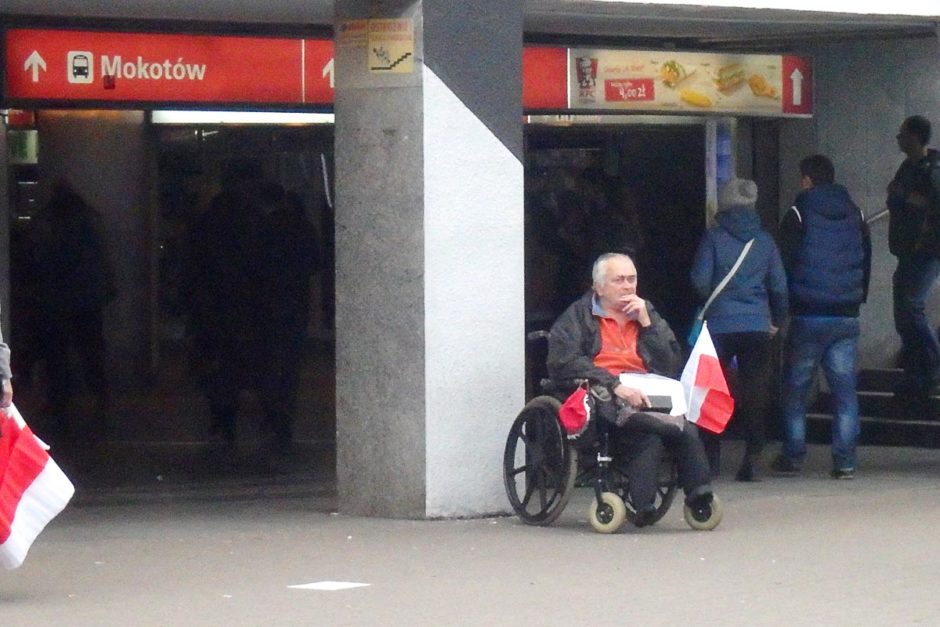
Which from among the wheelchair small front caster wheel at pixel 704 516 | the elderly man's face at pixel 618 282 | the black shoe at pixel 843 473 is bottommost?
the black shoe at pixel 843 473

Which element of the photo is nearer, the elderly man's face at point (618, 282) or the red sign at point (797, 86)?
the elderly man's face at point (618, 282)

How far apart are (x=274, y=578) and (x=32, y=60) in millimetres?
4326

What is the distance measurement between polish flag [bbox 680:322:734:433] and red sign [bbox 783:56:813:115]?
177 inches

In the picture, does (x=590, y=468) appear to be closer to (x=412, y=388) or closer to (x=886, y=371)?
(x=412, y=388)

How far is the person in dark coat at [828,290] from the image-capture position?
43.2ft

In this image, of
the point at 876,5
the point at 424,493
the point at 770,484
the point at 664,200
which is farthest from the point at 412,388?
the point at 664,200

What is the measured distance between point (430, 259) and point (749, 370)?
2.82 metres

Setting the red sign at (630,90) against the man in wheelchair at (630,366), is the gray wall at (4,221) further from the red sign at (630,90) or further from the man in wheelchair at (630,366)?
the man in wheelchair at (630,366)

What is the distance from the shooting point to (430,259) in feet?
35.8

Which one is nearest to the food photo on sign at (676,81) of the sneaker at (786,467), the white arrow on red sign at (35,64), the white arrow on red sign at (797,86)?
the white arrow on red sign at (797,86)

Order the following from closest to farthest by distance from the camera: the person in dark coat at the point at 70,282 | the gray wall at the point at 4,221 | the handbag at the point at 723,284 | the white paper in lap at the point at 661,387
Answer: the white paper in lap at the point at 661,387 < the handbag at the point at 723,284 < the gray wall at the point at 4,221 < the person in dark coat at the point at 70,282

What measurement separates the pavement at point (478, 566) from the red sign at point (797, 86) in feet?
11.5

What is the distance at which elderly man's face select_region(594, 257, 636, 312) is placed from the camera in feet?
34.8

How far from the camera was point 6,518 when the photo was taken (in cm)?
845
